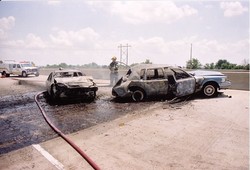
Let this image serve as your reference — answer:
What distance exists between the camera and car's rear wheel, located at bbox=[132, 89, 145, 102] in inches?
397

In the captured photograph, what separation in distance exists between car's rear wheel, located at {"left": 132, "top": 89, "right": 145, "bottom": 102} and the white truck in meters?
22.5

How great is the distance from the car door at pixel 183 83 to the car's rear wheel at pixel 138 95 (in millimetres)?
1478

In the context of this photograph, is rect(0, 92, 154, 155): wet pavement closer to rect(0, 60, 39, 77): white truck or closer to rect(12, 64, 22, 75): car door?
rect(0, 60, 39, 77): white truck

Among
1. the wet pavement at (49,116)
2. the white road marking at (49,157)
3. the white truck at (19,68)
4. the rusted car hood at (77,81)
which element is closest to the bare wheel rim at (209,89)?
the wet pavement at (49,116)

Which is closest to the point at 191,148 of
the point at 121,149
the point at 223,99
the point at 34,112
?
the point at 121,149

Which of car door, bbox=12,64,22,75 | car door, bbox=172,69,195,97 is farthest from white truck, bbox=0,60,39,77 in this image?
car door, bbox=172,69,195,97

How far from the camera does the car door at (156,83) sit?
32.6ft

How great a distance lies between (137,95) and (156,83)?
990mm

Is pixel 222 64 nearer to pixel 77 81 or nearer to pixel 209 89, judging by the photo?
pixel 209 89

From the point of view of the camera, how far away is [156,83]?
995cm

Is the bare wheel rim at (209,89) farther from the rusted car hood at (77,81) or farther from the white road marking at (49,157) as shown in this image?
the white road marking at (49,157)

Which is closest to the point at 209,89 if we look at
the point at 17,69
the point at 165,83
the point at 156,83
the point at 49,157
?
the point at 165,83

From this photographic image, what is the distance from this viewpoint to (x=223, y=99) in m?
9.74

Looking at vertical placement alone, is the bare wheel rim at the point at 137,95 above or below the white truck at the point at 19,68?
below
